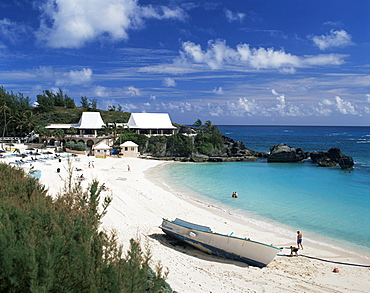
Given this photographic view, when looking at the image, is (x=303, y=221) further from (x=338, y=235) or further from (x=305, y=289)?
(x=305, y=289)

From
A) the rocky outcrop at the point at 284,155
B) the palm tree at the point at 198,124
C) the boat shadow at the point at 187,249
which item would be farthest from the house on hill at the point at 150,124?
the boat shadow at the point at 187,249

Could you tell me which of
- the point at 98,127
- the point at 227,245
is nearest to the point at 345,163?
the point at 227,245

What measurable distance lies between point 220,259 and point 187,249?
1513mm

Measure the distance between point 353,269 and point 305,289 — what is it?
3413mm

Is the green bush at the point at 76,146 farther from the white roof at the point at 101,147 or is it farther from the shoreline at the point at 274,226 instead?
the shoreline at the point at 274,226

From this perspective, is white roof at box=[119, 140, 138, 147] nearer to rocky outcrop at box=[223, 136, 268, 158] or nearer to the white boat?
rocky outcrop at box=[223, 136, 268, 158]

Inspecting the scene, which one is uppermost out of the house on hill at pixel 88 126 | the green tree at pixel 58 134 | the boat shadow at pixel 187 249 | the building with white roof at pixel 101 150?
the house on hill at pixel 88 126

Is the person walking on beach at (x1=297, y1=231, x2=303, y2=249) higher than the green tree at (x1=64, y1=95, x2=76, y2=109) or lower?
lower

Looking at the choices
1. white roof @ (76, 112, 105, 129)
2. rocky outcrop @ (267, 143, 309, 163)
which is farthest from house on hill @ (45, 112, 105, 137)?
rocky outcrop @ (267, 143, 309, 163)

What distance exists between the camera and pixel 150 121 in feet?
174

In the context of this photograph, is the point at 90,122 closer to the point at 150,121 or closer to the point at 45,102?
the point at 150,121

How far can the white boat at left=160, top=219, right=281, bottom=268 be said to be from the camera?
37.6ft

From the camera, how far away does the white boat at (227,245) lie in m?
11.4

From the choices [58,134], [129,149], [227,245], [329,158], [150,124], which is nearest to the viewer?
[227,245]
